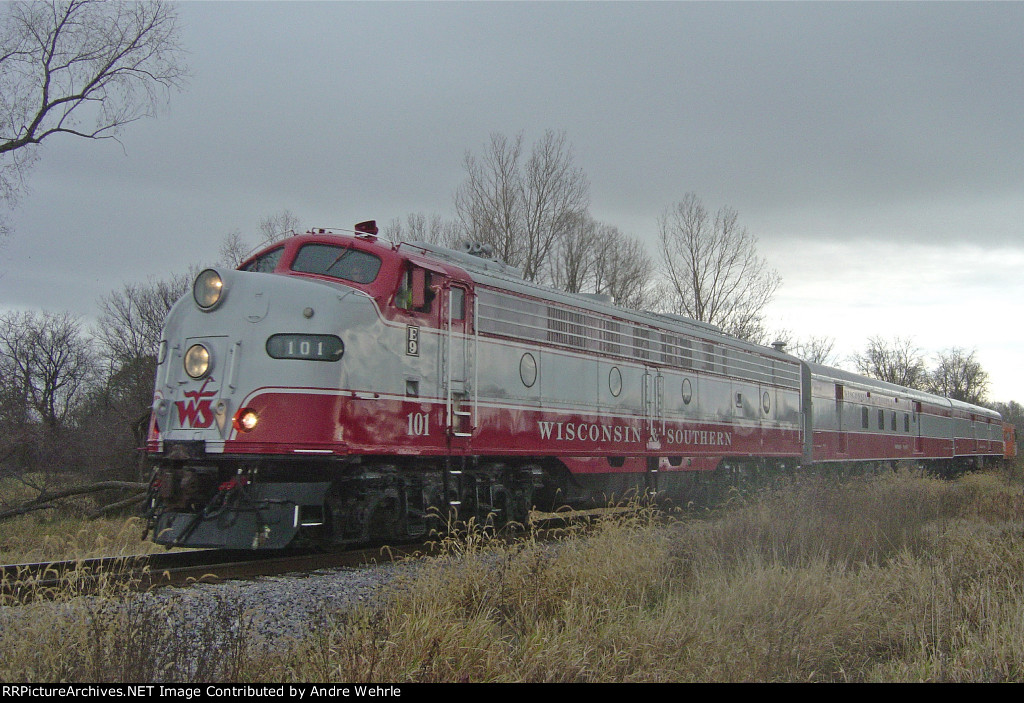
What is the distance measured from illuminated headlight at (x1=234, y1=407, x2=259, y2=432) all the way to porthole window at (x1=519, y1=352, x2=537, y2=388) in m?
3.63

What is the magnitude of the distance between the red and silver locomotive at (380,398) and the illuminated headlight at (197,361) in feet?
0.07

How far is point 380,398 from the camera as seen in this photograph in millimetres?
8484

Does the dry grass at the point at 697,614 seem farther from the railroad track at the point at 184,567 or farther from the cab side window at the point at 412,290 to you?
the cab side window at the point at 412,290

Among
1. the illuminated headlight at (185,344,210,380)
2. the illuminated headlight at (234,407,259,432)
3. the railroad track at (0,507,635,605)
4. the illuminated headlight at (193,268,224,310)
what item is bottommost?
the railroad track at (0,507,635,605)

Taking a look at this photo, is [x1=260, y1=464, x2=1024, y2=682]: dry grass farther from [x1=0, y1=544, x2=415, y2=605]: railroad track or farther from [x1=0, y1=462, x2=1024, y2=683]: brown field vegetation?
[x1=0, y1=544, x2=415, y2=605]: railroad track

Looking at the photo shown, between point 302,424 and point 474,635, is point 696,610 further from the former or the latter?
point 302,424

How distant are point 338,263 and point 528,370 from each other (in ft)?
9.41

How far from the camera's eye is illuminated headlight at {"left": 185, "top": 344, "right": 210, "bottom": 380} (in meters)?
8.25

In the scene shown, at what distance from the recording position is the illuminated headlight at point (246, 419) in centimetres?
786

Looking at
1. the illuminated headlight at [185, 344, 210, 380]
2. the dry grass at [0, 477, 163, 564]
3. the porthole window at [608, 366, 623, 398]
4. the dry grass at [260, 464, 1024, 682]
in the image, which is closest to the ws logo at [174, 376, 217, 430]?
the illuminated headlight at [185, 344, 210, 380]

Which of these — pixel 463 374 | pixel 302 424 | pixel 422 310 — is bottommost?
pixel 302 424

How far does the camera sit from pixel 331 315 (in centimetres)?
818
